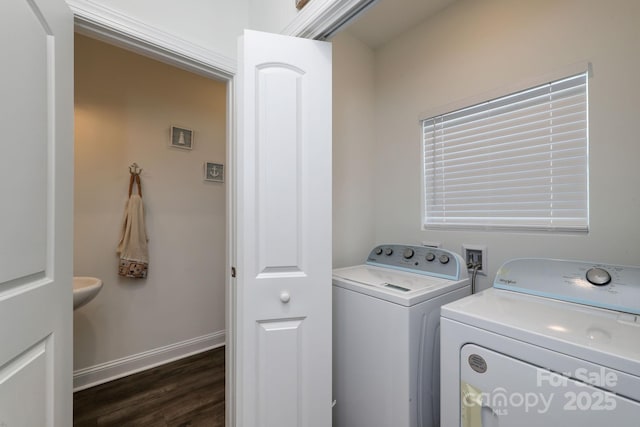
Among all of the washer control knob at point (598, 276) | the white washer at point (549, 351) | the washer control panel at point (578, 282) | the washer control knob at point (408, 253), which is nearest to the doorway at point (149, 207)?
the washer control knob at point (408, 253)

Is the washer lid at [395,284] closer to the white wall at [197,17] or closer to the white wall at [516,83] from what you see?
the white wall at [516,83]

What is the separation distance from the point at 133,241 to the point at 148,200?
0.35 metres

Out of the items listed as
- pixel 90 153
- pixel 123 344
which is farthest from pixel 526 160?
pixel 123 344

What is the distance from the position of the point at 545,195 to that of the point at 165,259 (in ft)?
8.66

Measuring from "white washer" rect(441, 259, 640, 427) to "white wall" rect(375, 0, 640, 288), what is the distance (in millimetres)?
275

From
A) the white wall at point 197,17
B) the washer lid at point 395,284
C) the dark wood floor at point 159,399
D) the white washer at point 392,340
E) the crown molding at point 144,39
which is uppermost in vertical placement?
the white wall at point 197,17

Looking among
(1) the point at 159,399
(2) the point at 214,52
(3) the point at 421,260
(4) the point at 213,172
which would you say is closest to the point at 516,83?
(3) the point at 421,260

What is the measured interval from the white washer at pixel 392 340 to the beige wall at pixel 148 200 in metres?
1.54

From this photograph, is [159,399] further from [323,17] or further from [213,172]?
[323,17]

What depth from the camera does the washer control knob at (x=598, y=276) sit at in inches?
35.1

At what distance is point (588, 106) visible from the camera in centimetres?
112

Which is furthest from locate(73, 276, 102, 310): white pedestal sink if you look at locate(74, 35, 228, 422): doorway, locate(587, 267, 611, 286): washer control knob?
locate(587, 267, 611, 286): washer control knob

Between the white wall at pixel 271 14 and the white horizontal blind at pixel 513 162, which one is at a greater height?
the white wall at pixel 271 14

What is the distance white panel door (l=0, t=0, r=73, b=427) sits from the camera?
0.65 meters
